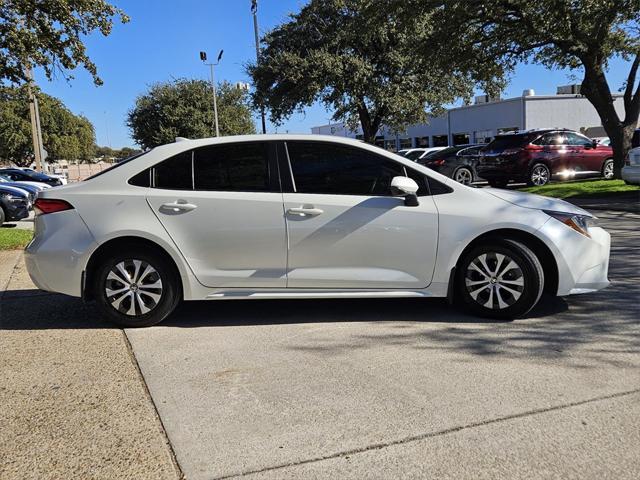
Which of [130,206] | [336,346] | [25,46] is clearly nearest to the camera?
[336,346]

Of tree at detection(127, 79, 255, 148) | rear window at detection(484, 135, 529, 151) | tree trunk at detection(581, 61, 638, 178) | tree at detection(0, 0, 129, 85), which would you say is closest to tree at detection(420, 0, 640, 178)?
tree trunk at detection(581, 61, 638, 178)

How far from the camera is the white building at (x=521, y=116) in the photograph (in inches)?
1677

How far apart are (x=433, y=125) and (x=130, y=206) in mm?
51166

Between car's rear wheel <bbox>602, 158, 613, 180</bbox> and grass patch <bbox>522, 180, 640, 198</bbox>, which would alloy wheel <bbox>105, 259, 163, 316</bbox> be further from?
car's rear wheel <bbox>602, 158, 613, 180</bbox>

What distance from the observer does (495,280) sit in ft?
16.0

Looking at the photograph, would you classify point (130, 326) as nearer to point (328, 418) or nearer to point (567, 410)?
point (328, 418)

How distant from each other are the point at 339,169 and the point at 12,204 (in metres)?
12.1

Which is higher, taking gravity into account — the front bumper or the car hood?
the car hood

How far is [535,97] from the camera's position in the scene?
42.2 meters

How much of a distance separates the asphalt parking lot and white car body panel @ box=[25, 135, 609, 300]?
0.40 m

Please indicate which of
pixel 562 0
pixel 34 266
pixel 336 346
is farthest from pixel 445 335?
pixel 562 0

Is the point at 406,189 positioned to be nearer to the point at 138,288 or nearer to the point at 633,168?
the point at 138,288

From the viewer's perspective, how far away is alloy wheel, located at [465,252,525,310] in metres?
4.84

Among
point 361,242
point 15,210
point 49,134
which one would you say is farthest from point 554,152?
point 49,134
